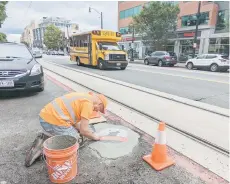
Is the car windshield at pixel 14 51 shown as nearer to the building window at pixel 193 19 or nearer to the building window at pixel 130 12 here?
the building window at pixel 193 19

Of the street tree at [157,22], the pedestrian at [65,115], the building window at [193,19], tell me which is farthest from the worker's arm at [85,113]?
the building window at [193,19]

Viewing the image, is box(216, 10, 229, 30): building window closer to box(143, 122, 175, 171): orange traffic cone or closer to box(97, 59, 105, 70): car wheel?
box(97, 59, 105, 70): car wheel

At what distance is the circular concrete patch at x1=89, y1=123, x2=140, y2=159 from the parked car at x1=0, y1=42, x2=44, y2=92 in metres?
2.62

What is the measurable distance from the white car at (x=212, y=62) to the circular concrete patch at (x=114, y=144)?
13842 mm

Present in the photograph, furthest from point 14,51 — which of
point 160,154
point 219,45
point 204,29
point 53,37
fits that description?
point 53,37

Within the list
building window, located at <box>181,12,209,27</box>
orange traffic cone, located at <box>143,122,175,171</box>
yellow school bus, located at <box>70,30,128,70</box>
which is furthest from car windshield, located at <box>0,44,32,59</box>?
building window, located at <box>181,12,209,27</box>

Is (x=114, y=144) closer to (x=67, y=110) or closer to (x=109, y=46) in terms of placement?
(x=67, y=110)

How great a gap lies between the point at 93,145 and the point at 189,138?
5.39 ft

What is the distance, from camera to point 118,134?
3.50 m

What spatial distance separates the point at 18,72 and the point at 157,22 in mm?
20316

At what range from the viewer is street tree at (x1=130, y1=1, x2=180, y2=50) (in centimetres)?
2258

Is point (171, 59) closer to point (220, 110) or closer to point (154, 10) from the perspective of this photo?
point (154, 10)

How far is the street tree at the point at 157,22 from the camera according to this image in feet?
74.1

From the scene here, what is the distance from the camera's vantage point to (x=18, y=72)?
5195mm
